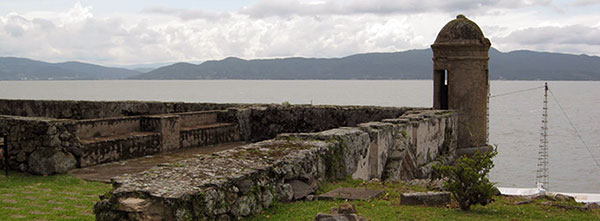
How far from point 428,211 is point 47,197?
4.71 metres

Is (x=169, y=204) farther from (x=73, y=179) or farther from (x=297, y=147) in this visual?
(x=73, y=179)

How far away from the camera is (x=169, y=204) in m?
5.18

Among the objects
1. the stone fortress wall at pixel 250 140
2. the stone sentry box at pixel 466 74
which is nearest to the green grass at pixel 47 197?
the stone fortress wall at pixel 250 140

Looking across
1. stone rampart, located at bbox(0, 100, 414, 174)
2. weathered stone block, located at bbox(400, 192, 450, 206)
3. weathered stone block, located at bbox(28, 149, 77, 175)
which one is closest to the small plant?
weathered stone block, located at bbox(400, 192, 450, 206)

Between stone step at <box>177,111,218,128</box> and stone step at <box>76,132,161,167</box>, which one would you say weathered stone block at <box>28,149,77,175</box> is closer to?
stone step at <box>76,132,161,167</box>

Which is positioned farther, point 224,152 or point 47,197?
point 47,197

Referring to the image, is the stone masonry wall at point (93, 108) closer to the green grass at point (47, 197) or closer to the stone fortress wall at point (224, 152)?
the stone fortress wall at point (224, 152)

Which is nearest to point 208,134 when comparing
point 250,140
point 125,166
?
point 250,140

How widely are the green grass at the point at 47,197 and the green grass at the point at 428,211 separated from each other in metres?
2.14

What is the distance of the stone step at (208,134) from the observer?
13155 mm

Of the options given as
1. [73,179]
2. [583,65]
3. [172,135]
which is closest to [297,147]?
[73,179]

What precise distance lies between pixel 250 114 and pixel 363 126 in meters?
5.83

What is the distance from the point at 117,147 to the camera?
36.6 feet

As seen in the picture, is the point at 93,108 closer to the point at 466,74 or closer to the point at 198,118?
the point at 198,118
